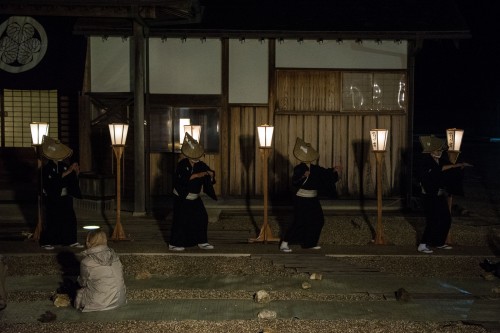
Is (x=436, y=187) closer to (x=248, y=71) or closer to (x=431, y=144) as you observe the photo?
(x=431, y=144)

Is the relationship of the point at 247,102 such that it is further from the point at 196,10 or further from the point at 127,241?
the point at 127,241

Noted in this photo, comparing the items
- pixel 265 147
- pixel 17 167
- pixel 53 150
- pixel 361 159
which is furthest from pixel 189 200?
pixel 17 167

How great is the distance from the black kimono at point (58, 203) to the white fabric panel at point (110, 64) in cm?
550

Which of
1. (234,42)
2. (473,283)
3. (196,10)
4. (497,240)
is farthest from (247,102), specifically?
(473,283)

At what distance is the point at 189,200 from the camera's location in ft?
38.5

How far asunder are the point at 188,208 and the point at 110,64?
6.65 meters

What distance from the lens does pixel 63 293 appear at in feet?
29.2

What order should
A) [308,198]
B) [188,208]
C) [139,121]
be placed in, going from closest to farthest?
[308,198], [188,208], [139,121]

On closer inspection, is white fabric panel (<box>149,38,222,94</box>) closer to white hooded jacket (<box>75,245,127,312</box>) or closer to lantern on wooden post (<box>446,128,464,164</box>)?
lantern on wooden post (<box>446,128,464,164</box>)

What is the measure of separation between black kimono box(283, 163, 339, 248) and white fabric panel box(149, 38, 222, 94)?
6184 millimetres

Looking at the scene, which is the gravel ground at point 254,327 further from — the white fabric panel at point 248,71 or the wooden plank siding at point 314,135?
the white fabric panel at point 248,71

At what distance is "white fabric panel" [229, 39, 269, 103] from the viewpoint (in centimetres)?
1708

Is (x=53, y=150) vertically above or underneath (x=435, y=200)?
above

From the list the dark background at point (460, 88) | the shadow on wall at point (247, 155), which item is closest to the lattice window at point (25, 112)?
the shadow on wall at point (247, 155)
